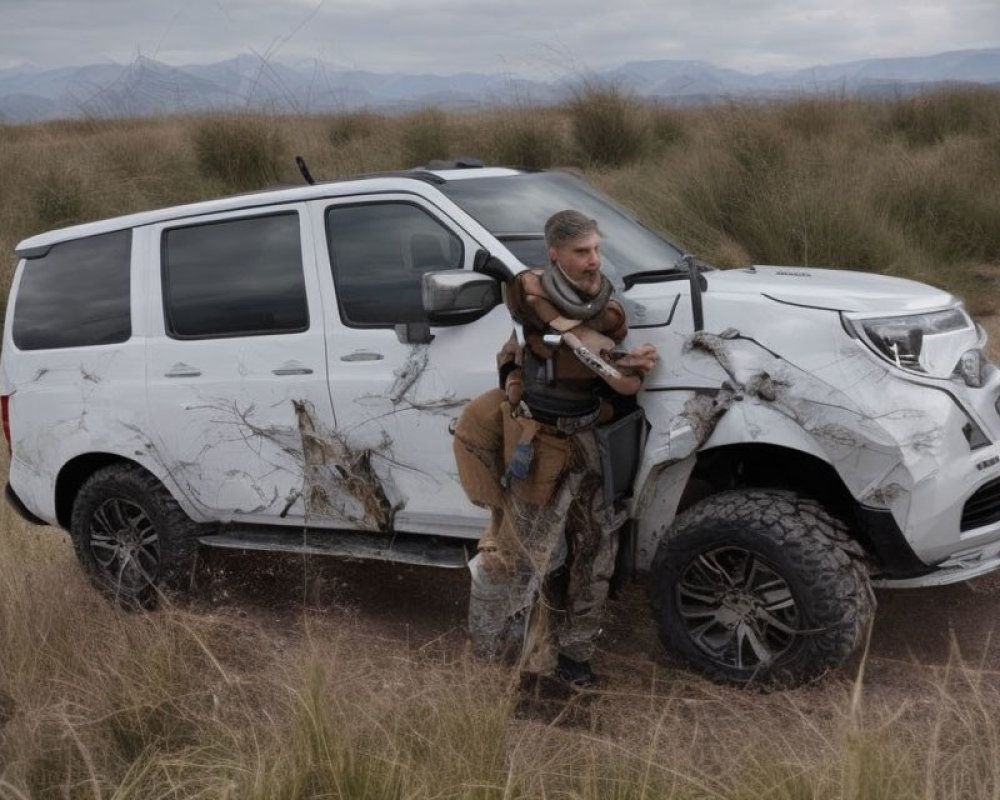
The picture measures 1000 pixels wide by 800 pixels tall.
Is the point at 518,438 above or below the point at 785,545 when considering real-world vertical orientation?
above

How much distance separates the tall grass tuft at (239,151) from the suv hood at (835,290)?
11213mm

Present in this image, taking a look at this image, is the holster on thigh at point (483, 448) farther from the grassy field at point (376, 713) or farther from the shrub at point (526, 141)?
the shrub at point (526, 141)

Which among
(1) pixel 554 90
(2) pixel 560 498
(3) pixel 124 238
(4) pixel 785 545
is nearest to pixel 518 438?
(2) pixel 560 498

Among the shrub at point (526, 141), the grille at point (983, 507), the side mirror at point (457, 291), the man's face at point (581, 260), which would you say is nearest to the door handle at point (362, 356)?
the side mirror at point (457, 291)

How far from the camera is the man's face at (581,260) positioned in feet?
13.1

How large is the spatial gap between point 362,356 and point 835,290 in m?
1.85

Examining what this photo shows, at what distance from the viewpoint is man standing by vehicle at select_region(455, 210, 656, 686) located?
158 inches

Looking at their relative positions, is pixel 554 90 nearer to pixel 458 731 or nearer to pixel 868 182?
pixel 868 182

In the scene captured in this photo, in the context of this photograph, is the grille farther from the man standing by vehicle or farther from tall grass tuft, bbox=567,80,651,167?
tall grass tuft, bbox=567,80,651,167

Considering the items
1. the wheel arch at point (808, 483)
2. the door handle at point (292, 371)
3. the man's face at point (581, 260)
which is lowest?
the wheel arch at point (808, 483)

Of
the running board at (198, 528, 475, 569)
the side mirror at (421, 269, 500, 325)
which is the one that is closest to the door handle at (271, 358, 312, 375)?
the running board at (198, 528, 475, 569)

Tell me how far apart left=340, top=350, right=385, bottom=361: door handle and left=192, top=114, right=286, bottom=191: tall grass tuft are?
34.5 feet

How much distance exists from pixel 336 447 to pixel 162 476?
3.40 ft

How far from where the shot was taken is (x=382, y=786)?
11.1 ft
